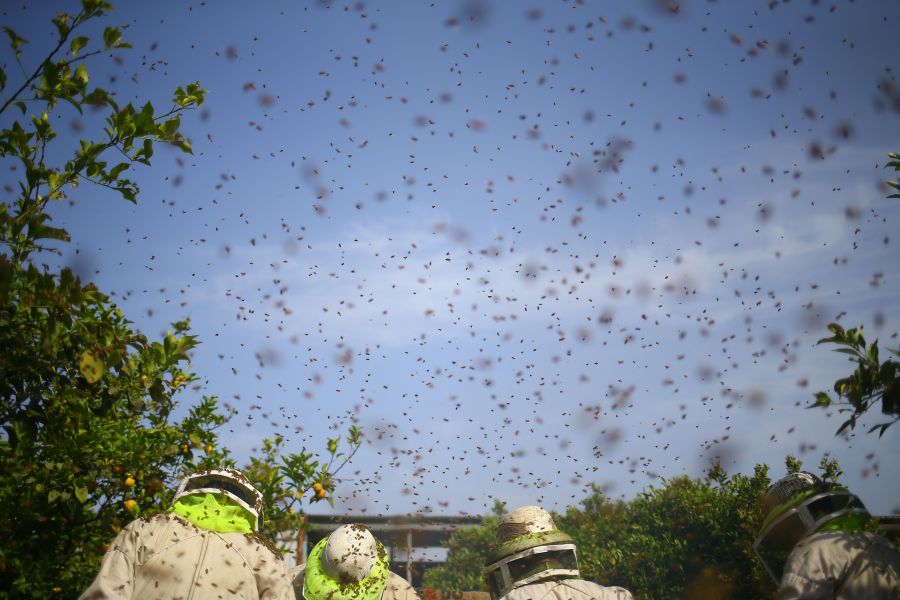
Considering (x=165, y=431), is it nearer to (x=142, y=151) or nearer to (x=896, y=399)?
(x=142, y=151)

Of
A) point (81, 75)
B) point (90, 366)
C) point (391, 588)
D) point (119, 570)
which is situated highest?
point (81, 75)

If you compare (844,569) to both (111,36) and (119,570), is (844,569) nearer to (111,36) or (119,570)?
(119,570)

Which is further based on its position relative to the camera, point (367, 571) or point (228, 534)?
point (367, 571)

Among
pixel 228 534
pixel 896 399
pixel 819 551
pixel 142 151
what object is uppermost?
pixel 142 151

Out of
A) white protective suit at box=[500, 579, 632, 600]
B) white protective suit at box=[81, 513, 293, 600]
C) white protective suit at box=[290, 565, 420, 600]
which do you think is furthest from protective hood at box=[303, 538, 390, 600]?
white protective suit at box=[500, 579, 632, 600]

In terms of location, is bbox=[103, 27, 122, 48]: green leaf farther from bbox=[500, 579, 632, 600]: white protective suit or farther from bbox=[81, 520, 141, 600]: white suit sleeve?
bbox=[500, 579, 632, 600]: white protective suit

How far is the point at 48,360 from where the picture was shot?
4.18m

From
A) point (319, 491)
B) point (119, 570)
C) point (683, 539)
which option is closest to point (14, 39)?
point (119, 570)

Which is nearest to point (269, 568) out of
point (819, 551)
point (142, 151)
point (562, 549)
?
point (562, 549)

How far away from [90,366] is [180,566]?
1882 millimetres

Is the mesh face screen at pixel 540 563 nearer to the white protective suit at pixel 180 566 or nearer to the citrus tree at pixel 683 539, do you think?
the white protective suit at pixel 180 566

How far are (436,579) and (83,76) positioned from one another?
3158 cm

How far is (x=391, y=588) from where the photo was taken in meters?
6.29

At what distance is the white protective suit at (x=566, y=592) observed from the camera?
206 inches
